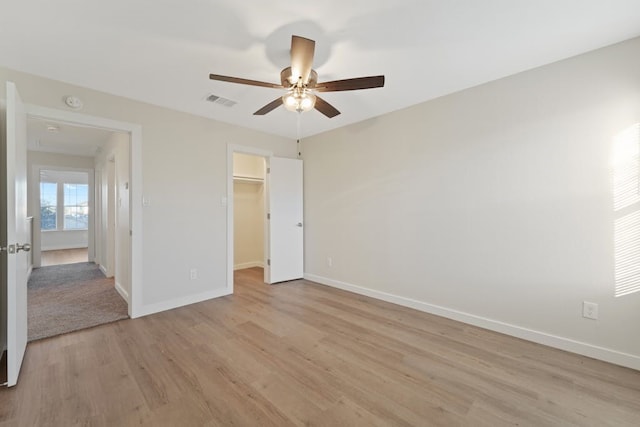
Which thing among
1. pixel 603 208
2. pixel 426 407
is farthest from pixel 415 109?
pixel 426 407

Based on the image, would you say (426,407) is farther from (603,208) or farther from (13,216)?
(13,216)

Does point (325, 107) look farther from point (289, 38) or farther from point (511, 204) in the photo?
point (511, 204)

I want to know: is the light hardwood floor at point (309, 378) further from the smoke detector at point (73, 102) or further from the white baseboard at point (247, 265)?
the white baseboard at point (247, 265)

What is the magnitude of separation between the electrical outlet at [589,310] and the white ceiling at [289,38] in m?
2.11

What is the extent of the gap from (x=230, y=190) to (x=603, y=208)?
4015 mm

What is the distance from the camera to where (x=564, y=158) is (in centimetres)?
232

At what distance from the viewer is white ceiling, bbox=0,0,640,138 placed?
5.64 ft

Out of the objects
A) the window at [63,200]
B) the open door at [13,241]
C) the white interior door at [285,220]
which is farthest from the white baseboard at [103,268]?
the open door at [13,241]

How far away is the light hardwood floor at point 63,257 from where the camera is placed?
20.0 feet

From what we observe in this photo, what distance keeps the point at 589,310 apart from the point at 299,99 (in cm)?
301

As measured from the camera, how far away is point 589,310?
2213mm

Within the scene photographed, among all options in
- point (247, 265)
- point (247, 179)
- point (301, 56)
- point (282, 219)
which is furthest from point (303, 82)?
point (247, 265)

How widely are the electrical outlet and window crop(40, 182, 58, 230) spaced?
38.3ft

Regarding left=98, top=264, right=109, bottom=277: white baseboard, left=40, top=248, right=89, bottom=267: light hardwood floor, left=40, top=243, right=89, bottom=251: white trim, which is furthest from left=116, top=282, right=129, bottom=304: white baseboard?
left=40, top=243, right=89, bottom=251: white trim
